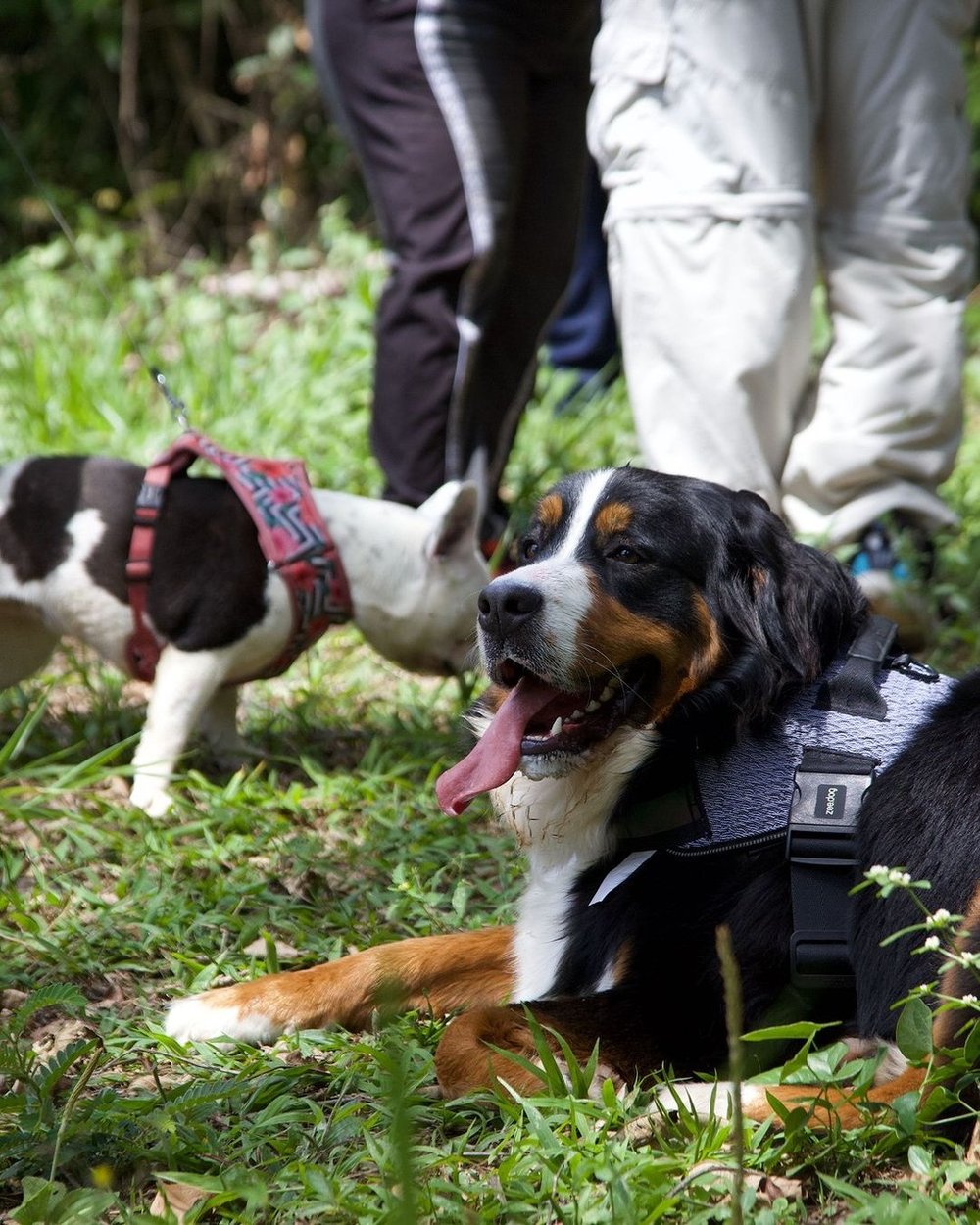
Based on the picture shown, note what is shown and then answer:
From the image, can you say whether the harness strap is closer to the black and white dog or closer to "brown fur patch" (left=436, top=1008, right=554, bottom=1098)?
"brown fur patch" (left=436, top=1008, right=554, bottom=1098)

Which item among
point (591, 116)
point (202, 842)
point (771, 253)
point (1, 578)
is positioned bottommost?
point (202, 842)

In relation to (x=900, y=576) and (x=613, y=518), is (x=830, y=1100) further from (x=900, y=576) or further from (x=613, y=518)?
(x=900, y=576)

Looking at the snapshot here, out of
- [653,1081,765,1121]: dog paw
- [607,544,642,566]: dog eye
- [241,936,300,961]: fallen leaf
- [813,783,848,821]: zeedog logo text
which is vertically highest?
[607,544,642,566]: dog eye

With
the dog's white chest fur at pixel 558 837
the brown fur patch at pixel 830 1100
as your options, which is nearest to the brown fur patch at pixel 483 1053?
the dog's white chest fur at pixel 558 837

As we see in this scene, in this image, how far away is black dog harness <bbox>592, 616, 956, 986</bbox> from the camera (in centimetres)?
208

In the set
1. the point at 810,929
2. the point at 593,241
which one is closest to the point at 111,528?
the point at 810,929

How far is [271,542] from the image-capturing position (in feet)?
11.3

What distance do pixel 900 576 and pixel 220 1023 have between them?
2.23 m

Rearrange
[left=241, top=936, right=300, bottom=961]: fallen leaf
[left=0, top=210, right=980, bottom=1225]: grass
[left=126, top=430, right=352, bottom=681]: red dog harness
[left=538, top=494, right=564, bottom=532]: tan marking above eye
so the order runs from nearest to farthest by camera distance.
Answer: [left=0, top=210, right=980, bottom=1225]: grass, [left=538, top=494, right=564, bottom=532]: tan marking above eye, [left=241, top=936, right=300, bottom=961]: fallen leaf, [left=126, top=430, right=352, bottom=681]: red dog harness

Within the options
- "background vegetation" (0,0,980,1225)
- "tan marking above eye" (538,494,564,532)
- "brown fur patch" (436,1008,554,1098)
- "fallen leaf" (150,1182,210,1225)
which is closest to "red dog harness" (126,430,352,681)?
"background vegetation" (0,0,980,1225)

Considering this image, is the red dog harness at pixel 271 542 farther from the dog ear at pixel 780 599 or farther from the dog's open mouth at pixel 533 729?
the dog ear at pixel 780 599

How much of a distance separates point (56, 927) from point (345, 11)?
263 cm

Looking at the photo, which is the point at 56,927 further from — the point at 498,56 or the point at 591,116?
the point at 498,56

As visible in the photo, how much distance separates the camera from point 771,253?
3.45 meters
